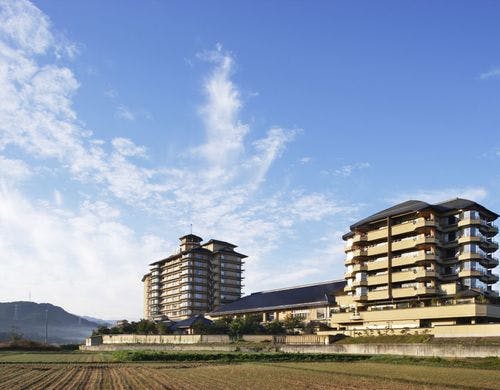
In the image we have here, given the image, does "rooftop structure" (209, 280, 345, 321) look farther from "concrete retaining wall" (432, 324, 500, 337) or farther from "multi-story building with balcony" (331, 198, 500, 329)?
"concrete retaining wall" (432, 324, 500, 337)

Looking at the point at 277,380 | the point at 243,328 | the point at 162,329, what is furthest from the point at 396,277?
the point at 277,380

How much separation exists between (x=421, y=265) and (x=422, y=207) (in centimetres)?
893

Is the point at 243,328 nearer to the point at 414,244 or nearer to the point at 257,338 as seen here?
the point at 257,338

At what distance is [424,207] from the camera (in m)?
87.3

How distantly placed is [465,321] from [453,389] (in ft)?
147

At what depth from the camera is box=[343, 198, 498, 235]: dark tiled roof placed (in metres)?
85.9

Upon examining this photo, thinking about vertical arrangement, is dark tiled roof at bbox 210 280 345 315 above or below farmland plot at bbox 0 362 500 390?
above

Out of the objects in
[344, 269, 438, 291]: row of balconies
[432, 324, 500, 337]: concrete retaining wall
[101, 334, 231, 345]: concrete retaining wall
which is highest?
[344, 269, 438, 291]: row of balconies

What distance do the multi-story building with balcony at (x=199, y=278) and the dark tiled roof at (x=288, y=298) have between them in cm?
2419

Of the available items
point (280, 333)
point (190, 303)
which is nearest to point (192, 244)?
point (190, 303)

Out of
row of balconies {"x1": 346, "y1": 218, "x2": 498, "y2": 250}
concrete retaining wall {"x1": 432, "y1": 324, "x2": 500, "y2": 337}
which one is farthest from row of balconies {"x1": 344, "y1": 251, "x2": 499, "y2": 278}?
concrete retaining wall {"x1": 432, "y1": 324, "x2": 500, "y2": 337}

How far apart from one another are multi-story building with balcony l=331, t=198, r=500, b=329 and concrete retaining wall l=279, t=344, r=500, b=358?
42.4 feet

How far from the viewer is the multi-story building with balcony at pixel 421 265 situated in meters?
81.1

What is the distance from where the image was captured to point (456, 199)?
90000 millimetres
